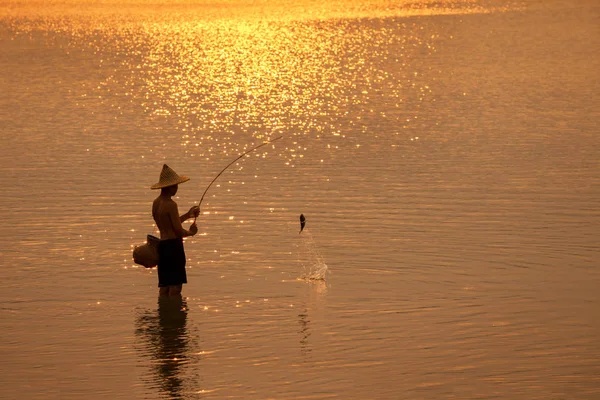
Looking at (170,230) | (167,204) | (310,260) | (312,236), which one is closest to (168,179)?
(167,204)

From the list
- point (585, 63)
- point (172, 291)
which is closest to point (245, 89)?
point (585, 63)

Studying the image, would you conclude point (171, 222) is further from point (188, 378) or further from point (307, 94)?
point (307, 94)

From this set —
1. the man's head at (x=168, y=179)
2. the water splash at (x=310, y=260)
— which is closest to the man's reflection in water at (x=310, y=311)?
the water splash at (x=310, y=260)

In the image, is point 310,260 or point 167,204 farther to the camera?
point 310,260

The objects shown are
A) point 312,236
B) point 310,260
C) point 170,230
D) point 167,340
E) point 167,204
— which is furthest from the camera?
point 312,236

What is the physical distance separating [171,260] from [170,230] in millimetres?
240

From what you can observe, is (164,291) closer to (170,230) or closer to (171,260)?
(171,260)

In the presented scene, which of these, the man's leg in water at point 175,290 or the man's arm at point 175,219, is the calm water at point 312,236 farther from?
the man's arm at point 175,219

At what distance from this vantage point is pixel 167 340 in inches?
419

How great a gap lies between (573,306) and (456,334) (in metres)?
1.32

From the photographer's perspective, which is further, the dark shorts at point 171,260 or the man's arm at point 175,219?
the dark shorts at point 171,260

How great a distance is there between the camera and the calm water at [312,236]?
32.6 ft

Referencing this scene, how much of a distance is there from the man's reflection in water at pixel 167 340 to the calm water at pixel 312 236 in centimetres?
3

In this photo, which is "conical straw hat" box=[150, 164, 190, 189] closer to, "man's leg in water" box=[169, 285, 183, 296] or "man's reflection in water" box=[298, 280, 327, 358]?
"man's leg in water" box=[169, 285, 183, 296]
